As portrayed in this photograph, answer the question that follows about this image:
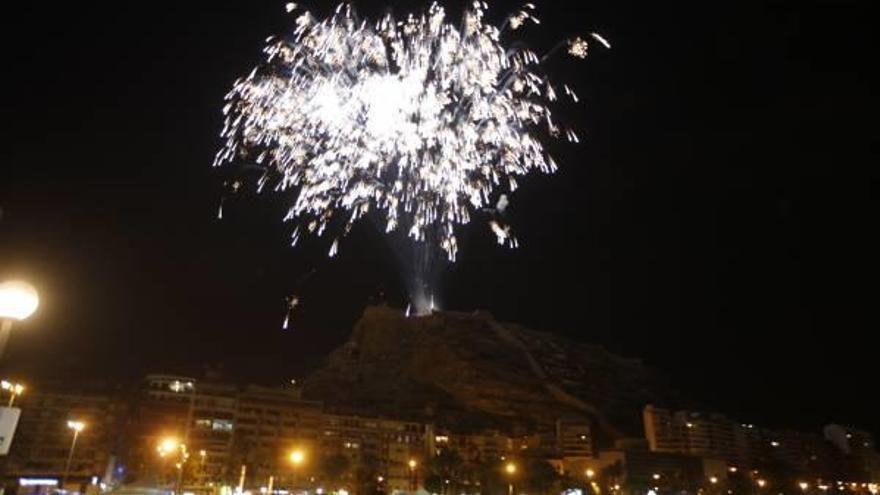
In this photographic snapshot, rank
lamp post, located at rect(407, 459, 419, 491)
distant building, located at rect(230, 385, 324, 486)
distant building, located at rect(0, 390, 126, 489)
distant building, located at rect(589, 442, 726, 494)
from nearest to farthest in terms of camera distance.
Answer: distant building, located at rect(0, 390, 126, 489) < distant building, located at rect(230, 385, 324, 486) < lamp post, located at rect(407, 459, 419, 491) < distant building, located at rect(589, 442, 726, 494)

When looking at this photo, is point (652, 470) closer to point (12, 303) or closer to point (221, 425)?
point (221, 425)

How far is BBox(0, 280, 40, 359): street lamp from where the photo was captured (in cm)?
→ 655

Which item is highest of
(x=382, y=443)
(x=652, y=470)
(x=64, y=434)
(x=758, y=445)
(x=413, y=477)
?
(x=758, y=445)

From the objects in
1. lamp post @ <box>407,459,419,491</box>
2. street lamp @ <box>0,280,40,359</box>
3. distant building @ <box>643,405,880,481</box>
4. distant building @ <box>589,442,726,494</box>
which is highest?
distant building @ <box>643,405,880,481</box>

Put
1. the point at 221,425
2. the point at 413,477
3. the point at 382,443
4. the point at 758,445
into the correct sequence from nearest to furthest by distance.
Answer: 1. the point at 221,425
2. the point at 413,477
3. the point at 382,443
4. the point at 758,445

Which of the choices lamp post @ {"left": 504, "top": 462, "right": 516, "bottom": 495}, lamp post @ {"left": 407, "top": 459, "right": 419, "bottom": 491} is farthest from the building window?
lamp post @ {"left": 504, "top": 462, "right": 516, "bottom": 495}

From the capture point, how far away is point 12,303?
21.5 feet

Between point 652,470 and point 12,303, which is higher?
point 652,470

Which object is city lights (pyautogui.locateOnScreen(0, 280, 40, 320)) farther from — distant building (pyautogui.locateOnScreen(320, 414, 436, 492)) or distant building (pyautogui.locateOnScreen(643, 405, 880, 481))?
distant building (pyautogui.locateOnScreen(643, 405, 880, 481))

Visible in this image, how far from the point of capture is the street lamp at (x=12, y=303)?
21.5ft

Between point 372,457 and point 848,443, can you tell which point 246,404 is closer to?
point 372,457

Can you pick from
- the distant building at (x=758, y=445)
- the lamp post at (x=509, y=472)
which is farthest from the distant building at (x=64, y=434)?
the distant building at (x=758, y=445)

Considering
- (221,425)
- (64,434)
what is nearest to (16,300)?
(64,434)

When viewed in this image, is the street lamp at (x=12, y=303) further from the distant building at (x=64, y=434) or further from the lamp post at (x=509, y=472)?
the distant building at (x=64, y=434)
